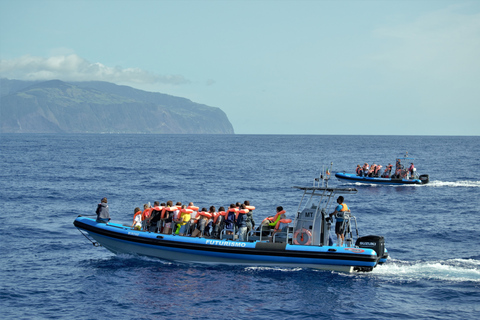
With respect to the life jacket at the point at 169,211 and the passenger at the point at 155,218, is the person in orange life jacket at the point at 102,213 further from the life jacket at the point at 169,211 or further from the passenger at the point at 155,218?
the life jacket at the point at 169,211

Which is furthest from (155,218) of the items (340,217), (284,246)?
(340,217)

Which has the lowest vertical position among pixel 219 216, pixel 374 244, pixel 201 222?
pixel 374 244

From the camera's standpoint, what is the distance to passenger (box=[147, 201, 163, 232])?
71.4ft

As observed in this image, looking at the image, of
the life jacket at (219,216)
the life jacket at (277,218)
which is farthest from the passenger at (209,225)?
the life jacket at (277,218)

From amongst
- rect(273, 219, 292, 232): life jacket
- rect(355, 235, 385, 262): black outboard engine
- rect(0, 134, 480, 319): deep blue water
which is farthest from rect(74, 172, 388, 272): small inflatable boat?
rect(0, 134, 480, 319): deep blue water

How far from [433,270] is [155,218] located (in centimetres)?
1095

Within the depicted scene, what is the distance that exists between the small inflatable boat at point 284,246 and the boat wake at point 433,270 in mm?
687

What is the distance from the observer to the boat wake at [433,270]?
19.4m

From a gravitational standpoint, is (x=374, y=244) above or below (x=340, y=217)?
below

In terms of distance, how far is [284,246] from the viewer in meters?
20.0

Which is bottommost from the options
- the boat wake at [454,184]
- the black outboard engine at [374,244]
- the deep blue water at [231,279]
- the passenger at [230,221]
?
the deep blue water at [231,279]

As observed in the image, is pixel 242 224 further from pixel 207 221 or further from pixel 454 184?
pixel 454 184

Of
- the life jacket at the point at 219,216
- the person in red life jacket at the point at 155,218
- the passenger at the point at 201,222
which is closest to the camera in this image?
the life jacket at the point at 219,216

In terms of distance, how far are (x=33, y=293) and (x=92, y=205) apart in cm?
1792
